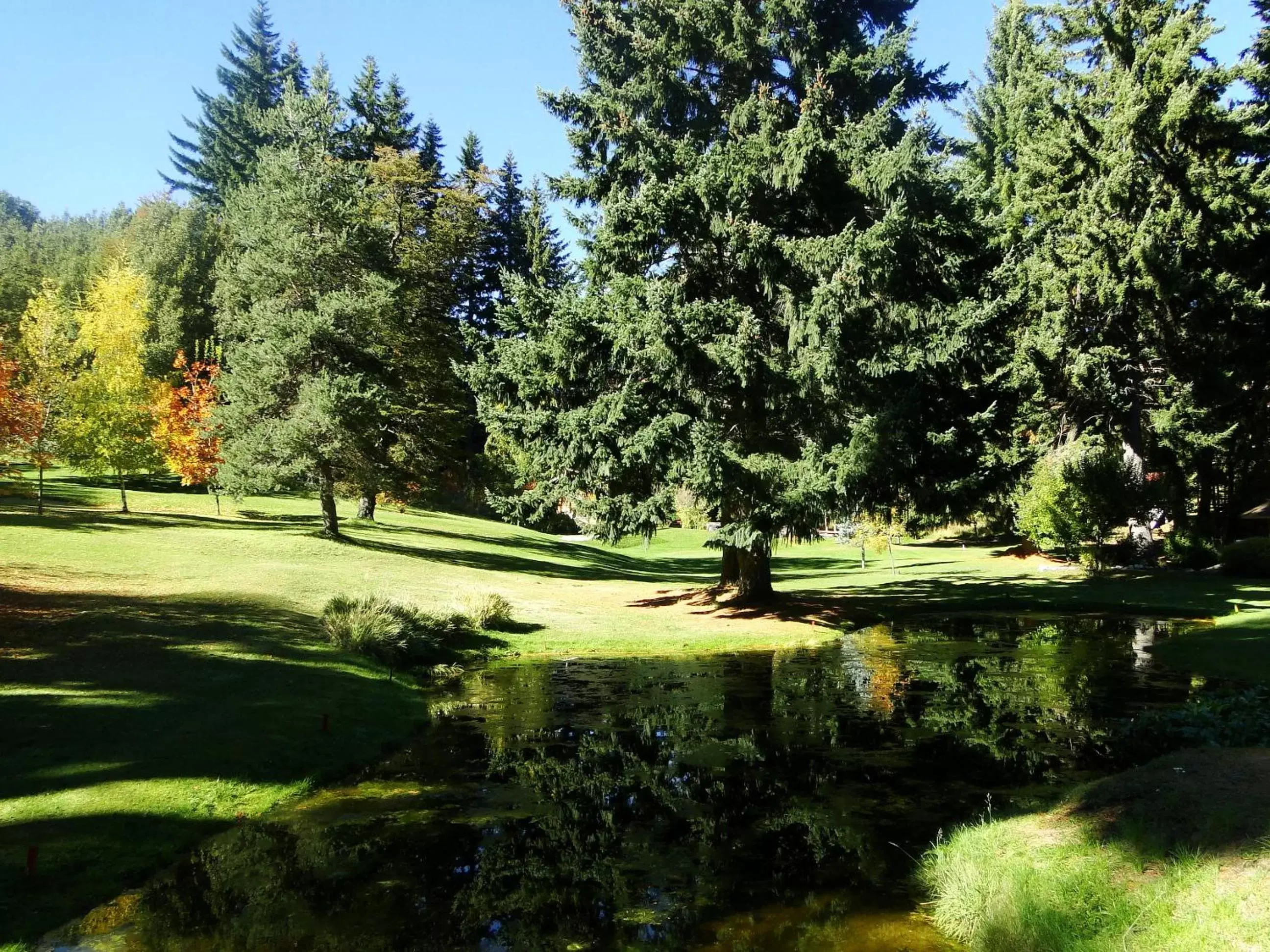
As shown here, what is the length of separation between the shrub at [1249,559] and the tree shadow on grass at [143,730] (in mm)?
29019

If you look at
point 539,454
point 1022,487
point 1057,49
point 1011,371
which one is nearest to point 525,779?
point 539,454

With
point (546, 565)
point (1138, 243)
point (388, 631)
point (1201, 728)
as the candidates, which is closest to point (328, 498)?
point (546, 565)

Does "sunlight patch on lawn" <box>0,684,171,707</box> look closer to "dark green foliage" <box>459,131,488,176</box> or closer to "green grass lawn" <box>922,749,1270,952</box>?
"green grass lawn" <box>922,749,1270,952</box>

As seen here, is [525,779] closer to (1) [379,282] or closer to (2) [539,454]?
(2) [539,454]

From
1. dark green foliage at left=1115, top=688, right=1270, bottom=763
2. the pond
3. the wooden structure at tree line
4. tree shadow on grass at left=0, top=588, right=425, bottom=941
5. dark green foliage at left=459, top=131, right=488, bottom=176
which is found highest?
dark green foliage at left=459, top=131, right=488, bottom=176

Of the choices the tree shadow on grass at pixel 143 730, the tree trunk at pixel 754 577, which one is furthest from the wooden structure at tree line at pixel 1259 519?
the tree shadow on grass at pixel 143 730

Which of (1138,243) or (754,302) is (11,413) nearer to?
(754,302)

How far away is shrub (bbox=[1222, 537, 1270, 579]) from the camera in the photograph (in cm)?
2734

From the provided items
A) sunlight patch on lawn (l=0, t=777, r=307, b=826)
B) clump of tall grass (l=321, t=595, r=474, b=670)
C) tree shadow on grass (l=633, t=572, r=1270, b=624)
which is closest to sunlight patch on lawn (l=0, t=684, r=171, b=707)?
sunlight patch on lawn (l=0, t=777, r=307, b=826)

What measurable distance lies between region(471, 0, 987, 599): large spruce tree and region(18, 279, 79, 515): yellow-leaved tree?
17479 mm

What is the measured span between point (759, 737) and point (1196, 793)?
5706 millimetres

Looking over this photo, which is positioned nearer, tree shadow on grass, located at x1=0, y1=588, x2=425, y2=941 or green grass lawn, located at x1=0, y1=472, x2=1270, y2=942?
tree shadow on grass, located at x1=0, y1=588, x2=425, y2=941

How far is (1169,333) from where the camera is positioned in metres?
29.9

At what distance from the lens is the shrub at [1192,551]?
101 feet
